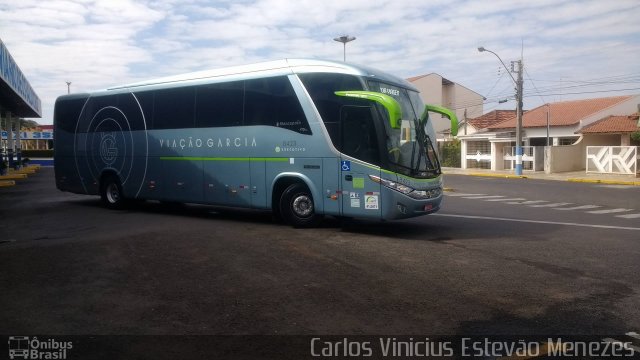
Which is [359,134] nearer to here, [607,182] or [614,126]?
[607,182]

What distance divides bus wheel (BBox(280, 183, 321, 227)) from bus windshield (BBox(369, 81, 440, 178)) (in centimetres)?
211

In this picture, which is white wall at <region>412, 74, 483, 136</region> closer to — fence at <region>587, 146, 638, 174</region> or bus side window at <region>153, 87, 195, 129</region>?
fence at <region>587, 146, 638, 174</region>

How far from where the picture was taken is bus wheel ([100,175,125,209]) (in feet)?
50.9

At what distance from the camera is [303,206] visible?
11.6 m

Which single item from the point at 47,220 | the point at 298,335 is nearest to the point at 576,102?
the point at 47,220

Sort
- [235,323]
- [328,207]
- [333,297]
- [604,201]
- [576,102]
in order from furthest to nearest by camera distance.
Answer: [576,102]
[604,201]
[328,207]
[333,297]
[235,323]

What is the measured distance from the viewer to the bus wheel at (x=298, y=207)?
37.9ft

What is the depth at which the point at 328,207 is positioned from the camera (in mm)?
11109

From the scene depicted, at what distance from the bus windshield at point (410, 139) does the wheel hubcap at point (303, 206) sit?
6.90ft

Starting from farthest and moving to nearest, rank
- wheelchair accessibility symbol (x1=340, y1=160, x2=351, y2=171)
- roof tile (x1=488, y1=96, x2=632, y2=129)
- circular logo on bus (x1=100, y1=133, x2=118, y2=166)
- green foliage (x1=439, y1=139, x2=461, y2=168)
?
1. green foliage (x1=439, y1=139, x2=461, y2=168)
2. roof tile (x1=488, y1=96, x2=632, y2=129)
3. circular logo on bus (x1=100, y1=133, x2=118, y2=166)
4. wheelchair accessibility symbol (x1=340, y1=160, x2=351, y2=171)

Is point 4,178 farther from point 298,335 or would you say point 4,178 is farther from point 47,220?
point 298,335

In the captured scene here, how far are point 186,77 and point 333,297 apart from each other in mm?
9087

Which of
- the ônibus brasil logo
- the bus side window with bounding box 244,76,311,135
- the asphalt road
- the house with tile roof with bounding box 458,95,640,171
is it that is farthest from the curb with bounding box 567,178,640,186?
the ônibus brasil logo

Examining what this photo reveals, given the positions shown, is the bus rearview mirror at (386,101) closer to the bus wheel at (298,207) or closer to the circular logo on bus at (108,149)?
the bus wheel at (298,207)
